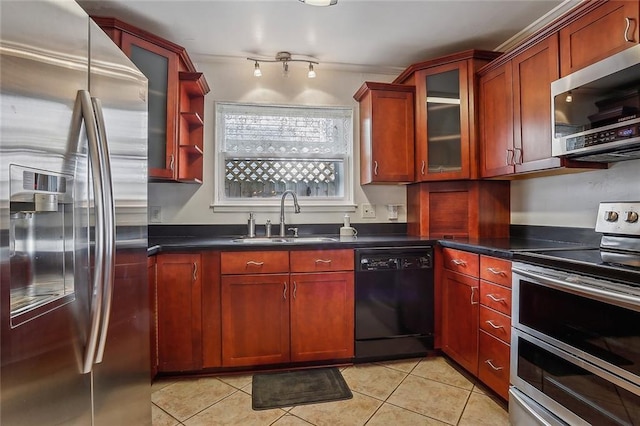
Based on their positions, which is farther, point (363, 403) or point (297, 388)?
point (297, 388)

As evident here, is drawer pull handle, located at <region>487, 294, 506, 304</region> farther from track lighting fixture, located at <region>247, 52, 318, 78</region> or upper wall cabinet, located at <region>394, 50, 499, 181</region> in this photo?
track lighting fixture, located at <region>247, 52, 318, 78</region>

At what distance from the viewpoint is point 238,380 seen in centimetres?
216

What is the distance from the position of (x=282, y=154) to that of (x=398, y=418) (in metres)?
2.12

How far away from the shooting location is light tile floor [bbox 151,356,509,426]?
5.75 feet

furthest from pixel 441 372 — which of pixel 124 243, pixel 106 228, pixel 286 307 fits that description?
pixel 106 228

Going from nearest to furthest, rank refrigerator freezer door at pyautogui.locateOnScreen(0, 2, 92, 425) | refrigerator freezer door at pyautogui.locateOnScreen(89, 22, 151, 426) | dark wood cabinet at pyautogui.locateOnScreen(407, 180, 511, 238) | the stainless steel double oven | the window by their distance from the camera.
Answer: refrigerator freezer door at pyautogui.locateOnScreen(0, 2, 92, 425), refrigerator freezer door at pyautogui.locateOnScreen(89, 22, 151, 426), the stainless steel double oven, dark wood cabinet at pyautogui.locateOnScreen(407, 180, 511, 238), the window

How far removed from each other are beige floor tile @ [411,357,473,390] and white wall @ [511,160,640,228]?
1198 millimetres

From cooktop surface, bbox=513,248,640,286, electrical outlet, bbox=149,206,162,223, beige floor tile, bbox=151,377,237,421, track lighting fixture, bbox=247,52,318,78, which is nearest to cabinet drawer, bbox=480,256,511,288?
cooktop surface, bbox=513,248,640,286

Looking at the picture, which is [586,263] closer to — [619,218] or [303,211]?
[619,218]

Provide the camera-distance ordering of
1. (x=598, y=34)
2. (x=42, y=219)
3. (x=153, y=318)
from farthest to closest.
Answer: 1. (x=153, y=318)
2. (x=598, y=34)
3. (x=42, y=219)

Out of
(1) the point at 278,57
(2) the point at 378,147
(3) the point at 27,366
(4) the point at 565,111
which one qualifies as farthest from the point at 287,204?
(3) the point at 27,366

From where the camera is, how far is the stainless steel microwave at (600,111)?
4.71ft

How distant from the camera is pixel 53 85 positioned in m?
0.85

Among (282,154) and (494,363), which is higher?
(282,154)
